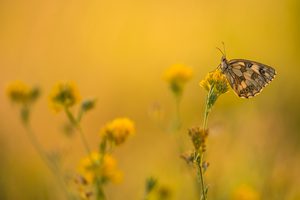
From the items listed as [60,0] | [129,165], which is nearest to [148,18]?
[60,0]

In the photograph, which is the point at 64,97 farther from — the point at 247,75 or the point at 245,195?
the point at 245,195

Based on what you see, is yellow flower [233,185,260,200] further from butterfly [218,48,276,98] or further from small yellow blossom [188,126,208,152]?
small yellow blossom [188,126,208,152]

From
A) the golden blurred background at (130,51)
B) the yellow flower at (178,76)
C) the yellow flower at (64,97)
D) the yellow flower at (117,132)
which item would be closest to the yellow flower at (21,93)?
the yellow flower at (64,97)

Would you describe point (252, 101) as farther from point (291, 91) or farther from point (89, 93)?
point (89, 93)

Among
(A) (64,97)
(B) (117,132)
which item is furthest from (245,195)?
(A) (64,97)

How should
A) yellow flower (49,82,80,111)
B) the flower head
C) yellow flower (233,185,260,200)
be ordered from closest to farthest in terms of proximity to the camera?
1. the flower head
2. yellow flower (49,82,80,111)
3. yellow flower (233,185,260,200)

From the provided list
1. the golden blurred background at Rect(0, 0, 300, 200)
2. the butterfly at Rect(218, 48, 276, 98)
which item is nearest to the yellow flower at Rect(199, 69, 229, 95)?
the butterfly at Rect(218, 48, 276, 98)
